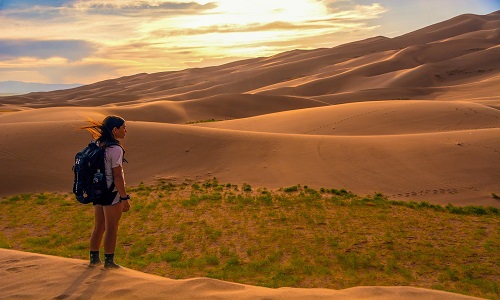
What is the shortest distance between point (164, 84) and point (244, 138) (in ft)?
367

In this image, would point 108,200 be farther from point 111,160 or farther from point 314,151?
point 314,151

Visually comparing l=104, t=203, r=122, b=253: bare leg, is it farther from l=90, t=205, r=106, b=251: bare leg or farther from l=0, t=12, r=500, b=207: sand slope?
l=0, t=12, r=500, b=207: sand slope

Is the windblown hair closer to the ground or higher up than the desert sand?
higher up

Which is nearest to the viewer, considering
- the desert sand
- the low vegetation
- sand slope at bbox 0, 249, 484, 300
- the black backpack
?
sand slope at bbox 0, 249, 484, 300

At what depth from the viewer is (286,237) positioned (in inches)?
336

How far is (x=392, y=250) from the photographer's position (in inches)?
310

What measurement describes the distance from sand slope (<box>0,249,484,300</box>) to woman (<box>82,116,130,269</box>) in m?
0.38

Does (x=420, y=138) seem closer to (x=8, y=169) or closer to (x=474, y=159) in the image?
(x=474, y=159)

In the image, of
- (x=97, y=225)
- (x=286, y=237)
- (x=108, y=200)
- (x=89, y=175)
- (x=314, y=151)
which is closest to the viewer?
(x=89, y=175)

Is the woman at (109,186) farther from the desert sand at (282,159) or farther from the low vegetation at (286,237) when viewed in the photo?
the low vegetation at (286,237)

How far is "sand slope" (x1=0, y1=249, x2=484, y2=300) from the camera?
4691 millimetres

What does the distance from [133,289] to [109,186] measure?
50.4 inches

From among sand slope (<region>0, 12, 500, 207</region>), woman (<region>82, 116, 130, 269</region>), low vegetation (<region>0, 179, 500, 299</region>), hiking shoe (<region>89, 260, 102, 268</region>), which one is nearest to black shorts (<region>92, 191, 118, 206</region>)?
woman (<region>82, 116, 130, 269</region>)

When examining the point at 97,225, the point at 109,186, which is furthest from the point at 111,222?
the point at 109,186
